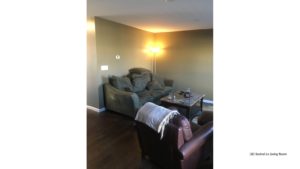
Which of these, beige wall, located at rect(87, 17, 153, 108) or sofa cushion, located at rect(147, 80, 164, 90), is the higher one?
beige wall, located at rect(87, 17, 153, 108)

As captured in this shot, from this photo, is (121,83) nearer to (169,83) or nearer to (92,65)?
(92,65)

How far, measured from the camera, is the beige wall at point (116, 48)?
4.04m

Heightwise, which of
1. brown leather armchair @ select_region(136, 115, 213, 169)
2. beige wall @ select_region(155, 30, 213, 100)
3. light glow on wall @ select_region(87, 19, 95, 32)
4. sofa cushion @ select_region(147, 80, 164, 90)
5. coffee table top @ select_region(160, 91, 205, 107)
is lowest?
brown leather armchair @ select_region(136, 115, 213, 169)

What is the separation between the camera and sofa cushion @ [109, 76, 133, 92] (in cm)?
407

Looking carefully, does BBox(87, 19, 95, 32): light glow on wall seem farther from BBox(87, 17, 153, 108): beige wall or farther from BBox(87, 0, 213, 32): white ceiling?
BBox(87, 0, 213, 32): white ceiling

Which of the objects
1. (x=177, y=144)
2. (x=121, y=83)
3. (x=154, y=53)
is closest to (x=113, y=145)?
(x=177, y=144)

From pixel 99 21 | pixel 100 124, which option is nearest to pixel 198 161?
pixel 100 124

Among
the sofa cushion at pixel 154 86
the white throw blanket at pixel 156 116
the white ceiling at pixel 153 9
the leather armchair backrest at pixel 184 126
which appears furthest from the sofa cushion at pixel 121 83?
the leather armchair backrest at pixel 184 126

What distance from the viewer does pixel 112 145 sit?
8.60 feet

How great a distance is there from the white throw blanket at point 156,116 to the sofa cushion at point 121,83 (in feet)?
7.22

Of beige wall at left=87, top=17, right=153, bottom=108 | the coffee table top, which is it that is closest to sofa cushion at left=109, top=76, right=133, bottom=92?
beige wall at left=87, top=17, right=153, bottom=108

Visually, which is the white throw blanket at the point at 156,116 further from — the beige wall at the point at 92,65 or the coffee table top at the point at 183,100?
the beige wall at the point at 92,65

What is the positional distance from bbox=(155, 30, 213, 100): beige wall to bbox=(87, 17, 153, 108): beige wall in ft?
2.44
